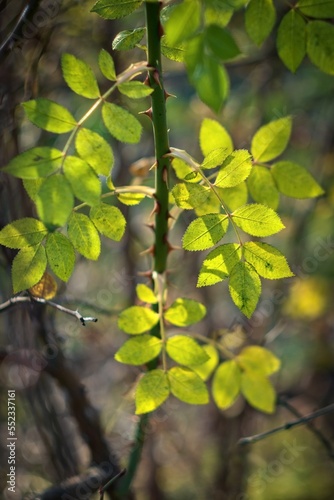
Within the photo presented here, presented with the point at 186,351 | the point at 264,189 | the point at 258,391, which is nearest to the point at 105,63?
the point at 264,189

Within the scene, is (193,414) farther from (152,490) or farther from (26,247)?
(26,247)

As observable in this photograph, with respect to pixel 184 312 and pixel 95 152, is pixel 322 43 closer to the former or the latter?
pixel 95 152

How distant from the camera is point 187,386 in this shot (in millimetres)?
837

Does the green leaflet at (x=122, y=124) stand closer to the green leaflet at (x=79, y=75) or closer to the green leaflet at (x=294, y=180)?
the green leaflet at (x=79, y=75)

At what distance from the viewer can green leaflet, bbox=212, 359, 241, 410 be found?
1072mm

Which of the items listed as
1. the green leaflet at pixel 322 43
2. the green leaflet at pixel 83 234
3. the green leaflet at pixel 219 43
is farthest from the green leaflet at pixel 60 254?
the green leaflet at pixel 322 43

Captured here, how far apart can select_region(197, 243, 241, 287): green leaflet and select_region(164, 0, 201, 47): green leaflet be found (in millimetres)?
285

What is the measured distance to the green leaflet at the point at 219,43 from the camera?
0.54 meters

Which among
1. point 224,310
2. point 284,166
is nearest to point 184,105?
point 224,310

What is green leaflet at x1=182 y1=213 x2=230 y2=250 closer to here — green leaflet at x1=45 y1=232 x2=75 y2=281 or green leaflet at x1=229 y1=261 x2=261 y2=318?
green leaflet at x1=229 y1=261 x2=261 y2=318

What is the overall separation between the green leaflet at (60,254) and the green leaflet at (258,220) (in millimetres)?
241

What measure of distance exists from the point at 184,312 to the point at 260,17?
1.55ft

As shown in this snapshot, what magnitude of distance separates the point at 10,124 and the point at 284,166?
24.0 inches

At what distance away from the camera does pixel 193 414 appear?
2.55 meters
